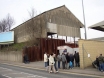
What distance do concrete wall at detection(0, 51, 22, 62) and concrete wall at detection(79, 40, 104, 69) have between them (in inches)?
623

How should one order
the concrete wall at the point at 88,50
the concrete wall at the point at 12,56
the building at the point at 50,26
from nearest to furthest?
the concrete wall at the point at 88,50 < the concrete wall at the point at 12,56 < the building at the point at 50,26

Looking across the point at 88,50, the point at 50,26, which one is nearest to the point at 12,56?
the point at 50,26

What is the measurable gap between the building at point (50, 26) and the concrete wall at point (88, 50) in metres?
18.5

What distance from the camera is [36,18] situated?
40812mm

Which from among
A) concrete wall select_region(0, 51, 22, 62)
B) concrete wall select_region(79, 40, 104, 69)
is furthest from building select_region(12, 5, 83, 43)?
concrete wall select_region(79, 40, 104, 69)

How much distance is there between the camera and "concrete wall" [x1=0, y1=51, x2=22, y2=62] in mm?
32612

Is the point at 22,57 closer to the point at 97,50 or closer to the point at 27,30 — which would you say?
the point at 27,30

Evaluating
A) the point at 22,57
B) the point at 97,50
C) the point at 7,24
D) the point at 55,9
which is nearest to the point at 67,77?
the point at 97,50

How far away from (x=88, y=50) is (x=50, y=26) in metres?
20.3

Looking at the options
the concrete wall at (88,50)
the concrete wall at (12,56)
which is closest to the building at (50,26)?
the concrete wall at (12,56)

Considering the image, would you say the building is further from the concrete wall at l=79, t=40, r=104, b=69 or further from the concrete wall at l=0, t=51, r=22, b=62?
the concrete wall at l=79, t=40, r=104, b=69

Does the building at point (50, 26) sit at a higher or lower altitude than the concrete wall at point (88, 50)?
higher

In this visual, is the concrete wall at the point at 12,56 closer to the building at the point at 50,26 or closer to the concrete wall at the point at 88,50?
the building at the point at 50,26

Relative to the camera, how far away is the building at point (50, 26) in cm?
3900
